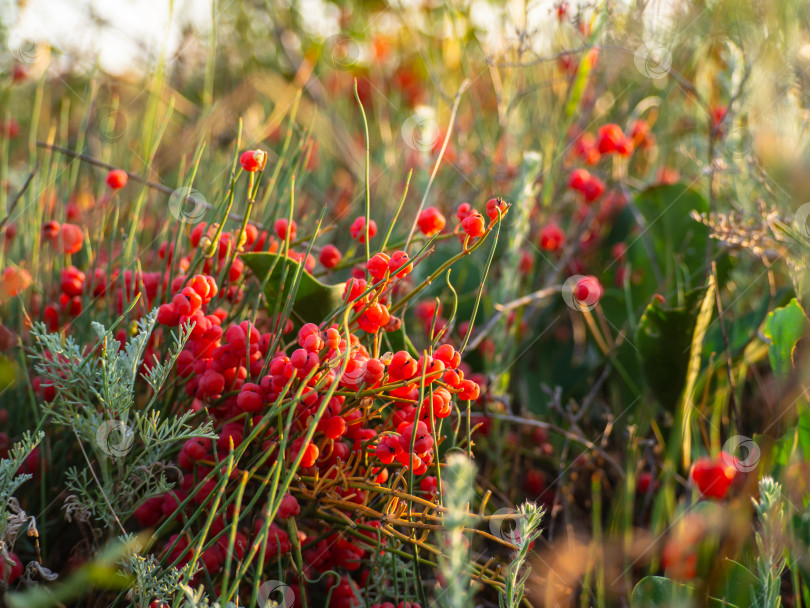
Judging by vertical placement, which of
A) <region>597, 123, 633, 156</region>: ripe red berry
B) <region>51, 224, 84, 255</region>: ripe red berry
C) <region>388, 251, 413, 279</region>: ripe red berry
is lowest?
<region>51, 224, 84, 255</region>: ripe red berry

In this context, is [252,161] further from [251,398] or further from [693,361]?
[693,361]

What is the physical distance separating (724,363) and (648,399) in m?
0.10

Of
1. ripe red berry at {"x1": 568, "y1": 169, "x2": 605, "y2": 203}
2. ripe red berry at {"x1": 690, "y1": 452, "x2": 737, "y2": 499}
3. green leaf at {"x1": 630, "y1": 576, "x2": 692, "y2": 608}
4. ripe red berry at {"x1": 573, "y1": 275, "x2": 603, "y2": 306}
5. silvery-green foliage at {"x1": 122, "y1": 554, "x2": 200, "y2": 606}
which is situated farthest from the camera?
ripe red berry at {"x1": 568, "y1": 169, "x2": 605, "y2": 203}

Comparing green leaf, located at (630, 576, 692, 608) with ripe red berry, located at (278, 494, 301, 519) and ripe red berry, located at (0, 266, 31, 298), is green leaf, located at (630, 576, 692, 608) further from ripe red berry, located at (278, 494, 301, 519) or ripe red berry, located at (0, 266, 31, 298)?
ripe red berry, located at (0, 266, 31, 298)

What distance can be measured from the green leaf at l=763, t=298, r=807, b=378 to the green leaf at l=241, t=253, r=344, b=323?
49 cm

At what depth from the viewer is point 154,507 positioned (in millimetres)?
586

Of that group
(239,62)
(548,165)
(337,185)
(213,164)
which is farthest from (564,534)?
(239,62)

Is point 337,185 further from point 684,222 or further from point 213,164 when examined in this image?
point 684,222

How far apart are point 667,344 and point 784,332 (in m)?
0.12

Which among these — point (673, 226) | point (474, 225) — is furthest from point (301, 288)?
point (673, 226)

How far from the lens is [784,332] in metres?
0.74

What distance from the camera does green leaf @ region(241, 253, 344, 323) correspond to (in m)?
0.62

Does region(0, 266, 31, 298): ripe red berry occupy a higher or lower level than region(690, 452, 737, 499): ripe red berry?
lower

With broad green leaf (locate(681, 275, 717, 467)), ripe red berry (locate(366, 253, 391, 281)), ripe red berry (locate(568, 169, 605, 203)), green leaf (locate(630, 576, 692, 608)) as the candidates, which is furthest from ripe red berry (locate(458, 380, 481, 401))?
ripe red berry (locate(568, 169, 605, 203))
